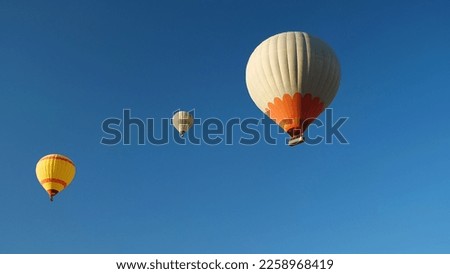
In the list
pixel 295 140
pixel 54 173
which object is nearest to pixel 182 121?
pixel 54 173

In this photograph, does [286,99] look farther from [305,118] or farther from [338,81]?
[338,81]

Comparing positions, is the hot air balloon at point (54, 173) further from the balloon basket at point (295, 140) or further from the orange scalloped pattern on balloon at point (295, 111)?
the balloon basket at point (295, 140)

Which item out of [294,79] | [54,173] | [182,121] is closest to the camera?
[294,79]

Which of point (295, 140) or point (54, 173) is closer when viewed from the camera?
point (295, 140)

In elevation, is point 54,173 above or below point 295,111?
above

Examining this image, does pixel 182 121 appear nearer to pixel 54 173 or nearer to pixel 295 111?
pixel 54 173

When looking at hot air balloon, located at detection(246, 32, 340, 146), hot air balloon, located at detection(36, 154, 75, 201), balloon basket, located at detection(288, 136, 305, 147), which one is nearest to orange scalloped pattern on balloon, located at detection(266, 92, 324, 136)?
hot air balloon, located at detection(246, 32, 340, 146)
